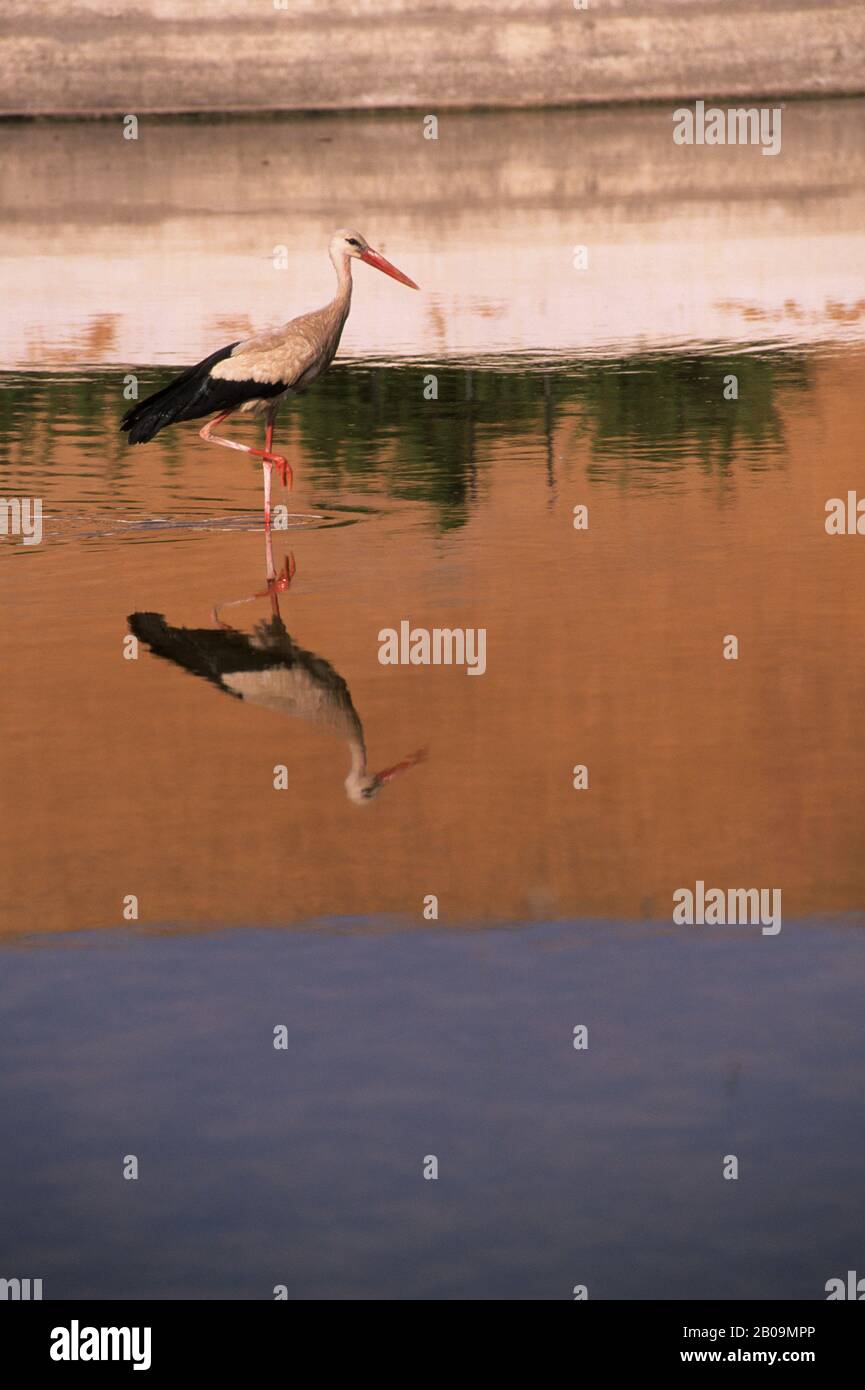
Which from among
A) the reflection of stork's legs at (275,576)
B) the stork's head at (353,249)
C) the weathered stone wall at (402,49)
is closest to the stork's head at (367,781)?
the reflection of stork's legs at (275,576)

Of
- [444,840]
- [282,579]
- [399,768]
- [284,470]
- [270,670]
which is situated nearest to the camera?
[444,840]

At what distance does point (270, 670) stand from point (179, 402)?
322 cm

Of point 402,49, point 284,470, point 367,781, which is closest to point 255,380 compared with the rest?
point 284,470

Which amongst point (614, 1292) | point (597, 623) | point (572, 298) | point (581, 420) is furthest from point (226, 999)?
point (572, 298)

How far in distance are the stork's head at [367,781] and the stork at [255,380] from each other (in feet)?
13.3

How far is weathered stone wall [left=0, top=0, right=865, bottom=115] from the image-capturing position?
44625 mm

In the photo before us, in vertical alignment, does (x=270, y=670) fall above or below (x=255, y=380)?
below

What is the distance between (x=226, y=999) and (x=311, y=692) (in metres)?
2.99

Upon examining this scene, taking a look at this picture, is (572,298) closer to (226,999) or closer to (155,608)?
(155,608)

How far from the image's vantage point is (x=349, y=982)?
6770 mm

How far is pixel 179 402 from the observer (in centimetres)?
Result: 1270

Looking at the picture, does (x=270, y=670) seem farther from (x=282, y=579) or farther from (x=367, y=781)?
(x=282, y=579)

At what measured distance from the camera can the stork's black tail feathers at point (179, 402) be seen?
41.6 ft

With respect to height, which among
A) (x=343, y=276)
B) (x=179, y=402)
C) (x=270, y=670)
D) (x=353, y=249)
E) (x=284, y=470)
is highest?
(x=353, y=249)
